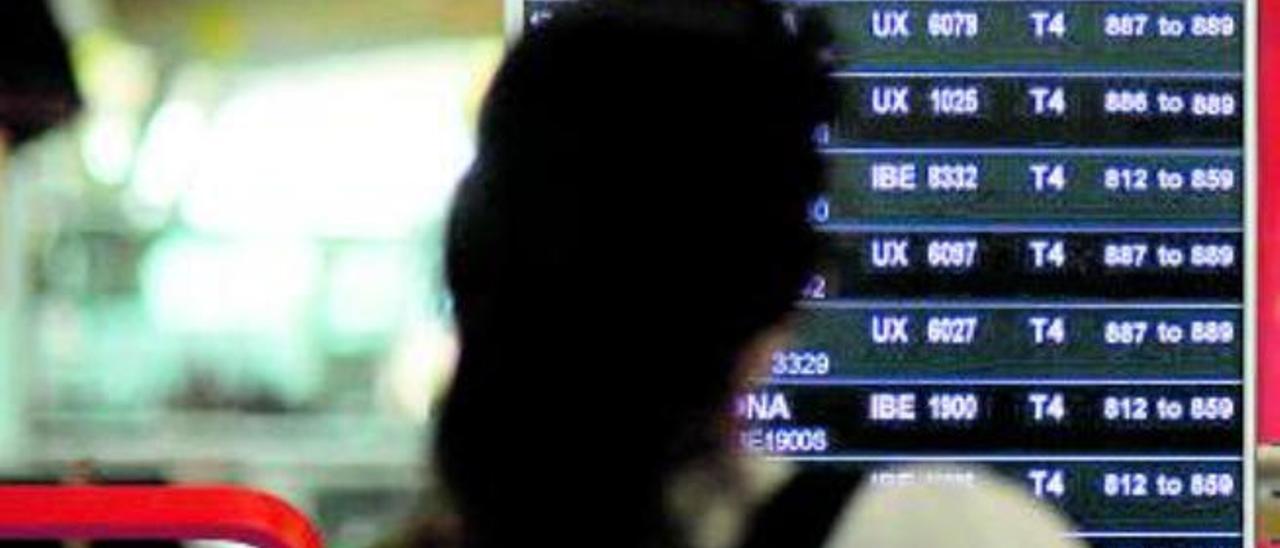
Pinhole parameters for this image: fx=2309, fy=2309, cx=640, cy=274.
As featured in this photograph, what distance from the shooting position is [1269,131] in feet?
9.11

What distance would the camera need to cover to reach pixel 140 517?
1.59m

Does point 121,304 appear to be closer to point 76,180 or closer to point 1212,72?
point 76,180

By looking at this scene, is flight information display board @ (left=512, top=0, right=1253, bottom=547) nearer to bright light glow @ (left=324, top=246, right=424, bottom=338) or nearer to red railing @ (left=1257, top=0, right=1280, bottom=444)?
red railing @ (left=1257, top=0, right=1280, bottom=444)

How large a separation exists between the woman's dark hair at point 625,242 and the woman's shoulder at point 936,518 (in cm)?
7

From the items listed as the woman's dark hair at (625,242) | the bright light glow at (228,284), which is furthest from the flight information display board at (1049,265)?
the woman's dark hair at (625,242)

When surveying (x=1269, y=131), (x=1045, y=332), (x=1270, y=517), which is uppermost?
(x=1269, y=131)

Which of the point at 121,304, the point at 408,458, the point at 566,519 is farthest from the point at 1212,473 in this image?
the point at 566,519

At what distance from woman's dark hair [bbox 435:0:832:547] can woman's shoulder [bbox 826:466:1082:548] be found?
0.07 meters

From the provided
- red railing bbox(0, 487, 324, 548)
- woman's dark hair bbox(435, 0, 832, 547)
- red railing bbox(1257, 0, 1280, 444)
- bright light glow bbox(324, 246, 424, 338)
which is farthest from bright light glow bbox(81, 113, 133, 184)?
woman's dark hair bbox(435, 0, 832, 547)

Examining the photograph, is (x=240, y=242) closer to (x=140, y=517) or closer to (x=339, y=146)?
(x=339, y=146)

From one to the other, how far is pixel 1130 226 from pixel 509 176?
6.16 ft

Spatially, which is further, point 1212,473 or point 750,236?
point 1212,473

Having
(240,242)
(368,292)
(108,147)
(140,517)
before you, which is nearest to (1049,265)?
(368,292)

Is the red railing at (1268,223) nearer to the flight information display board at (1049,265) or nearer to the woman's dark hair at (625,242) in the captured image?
the flight information display board at (1049,265)
